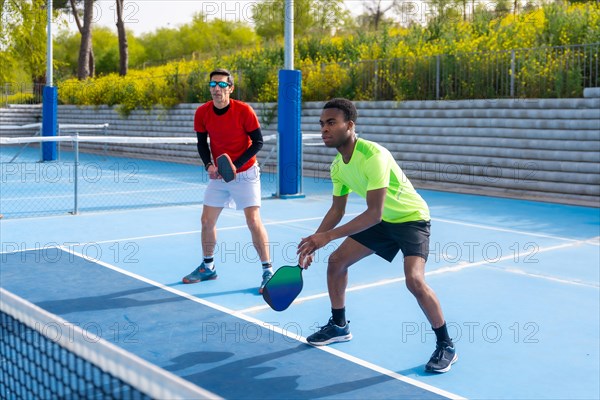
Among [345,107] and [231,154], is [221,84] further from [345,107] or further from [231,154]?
[345,107]

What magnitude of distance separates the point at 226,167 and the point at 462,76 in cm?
1163

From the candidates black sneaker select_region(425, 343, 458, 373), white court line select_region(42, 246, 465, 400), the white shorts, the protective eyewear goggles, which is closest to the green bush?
the white shorts

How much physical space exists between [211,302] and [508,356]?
2.74 meters

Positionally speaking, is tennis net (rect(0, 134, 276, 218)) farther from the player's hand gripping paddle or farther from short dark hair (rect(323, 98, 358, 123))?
short dark hair (rect(323, 98, 358, 123))

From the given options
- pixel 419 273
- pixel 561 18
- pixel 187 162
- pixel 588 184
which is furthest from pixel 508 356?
pixel 187 162

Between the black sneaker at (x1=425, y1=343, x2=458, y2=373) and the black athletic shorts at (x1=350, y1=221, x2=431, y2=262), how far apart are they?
0.63m

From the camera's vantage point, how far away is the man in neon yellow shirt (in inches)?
195

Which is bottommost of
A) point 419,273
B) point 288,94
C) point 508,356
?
point 508,356

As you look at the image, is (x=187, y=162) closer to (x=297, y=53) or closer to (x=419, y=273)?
(x=297, y=53)

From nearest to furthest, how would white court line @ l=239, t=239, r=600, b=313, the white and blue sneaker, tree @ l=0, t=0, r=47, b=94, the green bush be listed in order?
white court line @ l=239, t=239, r=600, b=313, the white and blue sneaker, the green bush, tree @ l=0, t=0, r=47, b=94

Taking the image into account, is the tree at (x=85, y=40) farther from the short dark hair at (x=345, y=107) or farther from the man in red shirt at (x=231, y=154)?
the short dark hair at (x=345, y=107)

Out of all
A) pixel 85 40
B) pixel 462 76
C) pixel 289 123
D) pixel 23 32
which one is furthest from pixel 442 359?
pixel 85 40

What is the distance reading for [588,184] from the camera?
1444 cm

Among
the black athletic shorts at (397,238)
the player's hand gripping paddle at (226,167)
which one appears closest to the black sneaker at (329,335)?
the black athletic shorts at (397,238)
